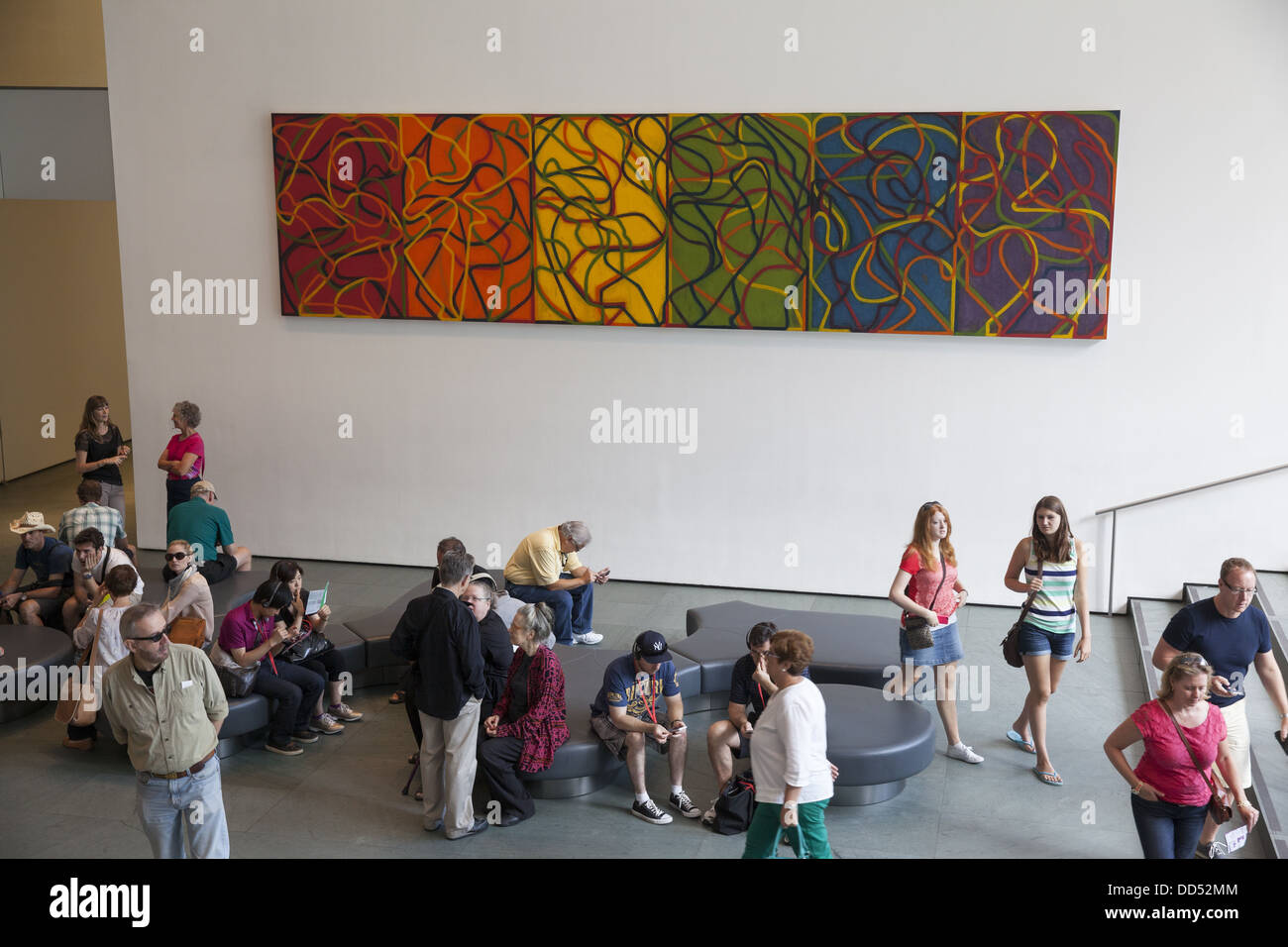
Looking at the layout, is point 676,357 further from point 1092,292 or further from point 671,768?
point 671,768

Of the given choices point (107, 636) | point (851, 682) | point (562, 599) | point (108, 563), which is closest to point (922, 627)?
point (851, 682)

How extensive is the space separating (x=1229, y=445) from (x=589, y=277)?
549 centimetres

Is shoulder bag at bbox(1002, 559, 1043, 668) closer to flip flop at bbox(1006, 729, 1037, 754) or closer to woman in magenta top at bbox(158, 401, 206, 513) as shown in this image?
flip flop at bbox(1006, 729, 1037, 754)

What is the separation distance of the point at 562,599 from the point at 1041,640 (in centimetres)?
353

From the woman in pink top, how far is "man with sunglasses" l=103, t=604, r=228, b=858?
404 centimetres

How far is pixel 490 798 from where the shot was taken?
22.6 feet

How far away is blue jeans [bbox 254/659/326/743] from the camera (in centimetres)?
748

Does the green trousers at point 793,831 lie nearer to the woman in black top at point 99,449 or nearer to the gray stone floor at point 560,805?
the gray stone floor at point 560,805

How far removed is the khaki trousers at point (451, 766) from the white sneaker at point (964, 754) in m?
3.03

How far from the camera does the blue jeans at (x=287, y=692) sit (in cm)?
748

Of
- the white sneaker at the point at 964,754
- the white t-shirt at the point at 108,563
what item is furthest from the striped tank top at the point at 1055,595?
the white t-shirt at the point at 108,563

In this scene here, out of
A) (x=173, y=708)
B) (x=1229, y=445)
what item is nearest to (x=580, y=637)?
(x=173, y=708)

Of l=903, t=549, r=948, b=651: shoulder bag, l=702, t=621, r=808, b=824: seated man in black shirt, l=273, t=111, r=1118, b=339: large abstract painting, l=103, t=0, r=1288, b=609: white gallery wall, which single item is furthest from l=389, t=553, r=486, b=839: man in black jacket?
l=273, t=111, r=1118, b=339: large abstract painting

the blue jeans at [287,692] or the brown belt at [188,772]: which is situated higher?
the brown belt at [188,772]
